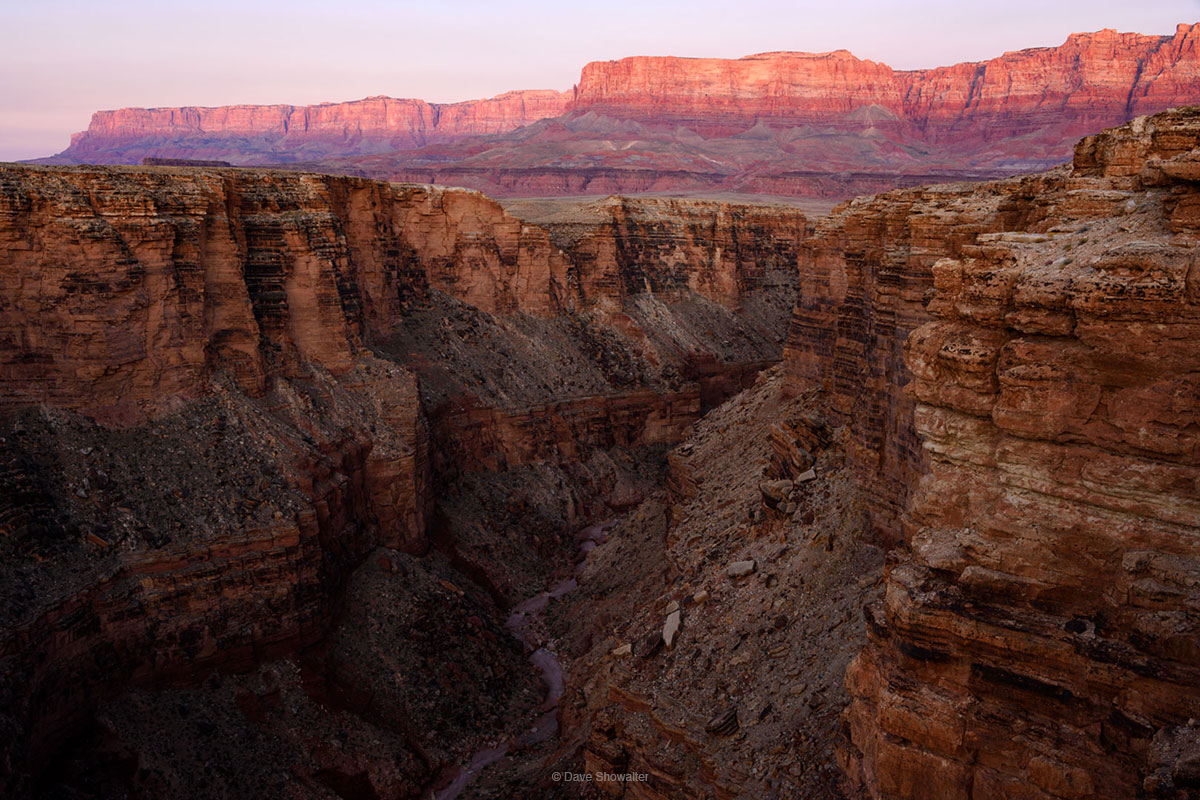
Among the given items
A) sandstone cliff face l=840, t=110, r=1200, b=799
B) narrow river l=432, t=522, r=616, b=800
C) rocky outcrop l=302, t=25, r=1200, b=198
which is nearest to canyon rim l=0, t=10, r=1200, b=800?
sandstone cliff face l=840, t=110, r=1200, b=799

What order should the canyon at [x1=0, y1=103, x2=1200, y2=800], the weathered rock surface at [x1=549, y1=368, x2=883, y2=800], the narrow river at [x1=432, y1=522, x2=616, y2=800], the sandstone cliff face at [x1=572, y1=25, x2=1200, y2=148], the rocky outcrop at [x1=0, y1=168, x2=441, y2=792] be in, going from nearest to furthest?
the canyon at [x1=0, y1=103, x2=1200, y2=800], the weathered rock surface at [x1=549, y1=368, x2=883, y2=800], the rocky outcrop at [x1=0, y1=168, x2=441, y2=792], the narrow river at [x1=432, y1=522, x2=616, y2=800], the sandstone cliff face at [x1=572, y1=25, x2=1200, y2=148]

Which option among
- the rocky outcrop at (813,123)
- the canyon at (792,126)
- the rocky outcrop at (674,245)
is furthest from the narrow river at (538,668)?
the canyon at (792,126)

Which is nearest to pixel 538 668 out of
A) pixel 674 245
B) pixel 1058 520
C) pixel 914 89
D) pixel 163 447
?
pixel 163 447

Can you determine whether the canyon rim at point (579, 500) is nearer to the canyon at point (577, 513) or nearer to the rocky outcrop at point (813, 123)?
the canyon at point (577, 513)

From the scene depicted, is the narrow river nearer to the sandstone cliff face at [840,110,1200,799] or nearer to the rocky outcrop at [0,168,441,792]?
the rocky outcrop at [0,168,441,792]

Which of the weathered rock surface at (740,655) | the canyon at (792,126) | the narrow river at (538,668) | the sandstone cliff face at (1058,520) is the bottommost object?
the narrow river at (538,668)

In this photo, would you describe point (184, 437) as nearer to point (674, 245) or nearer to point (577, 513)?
point (577, 513)
